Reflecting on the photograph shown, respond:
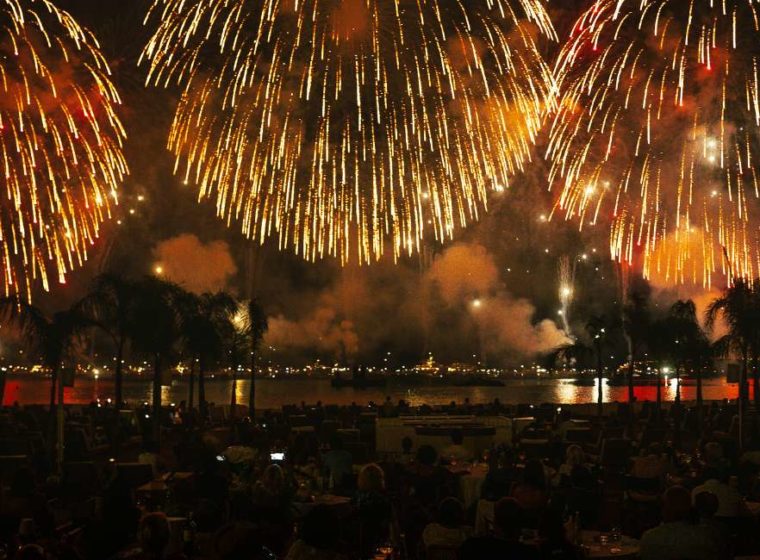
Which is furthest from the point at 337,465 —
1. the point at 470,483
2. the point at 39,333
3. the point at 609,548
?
the point at 39,333

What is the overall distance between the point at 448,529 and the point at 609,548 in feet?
5.76

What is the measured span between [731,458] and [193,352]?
2292cm

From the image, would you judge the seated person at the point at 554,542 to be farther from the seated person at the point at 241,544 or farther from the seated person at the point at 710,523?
the seated person at the point at 241,544

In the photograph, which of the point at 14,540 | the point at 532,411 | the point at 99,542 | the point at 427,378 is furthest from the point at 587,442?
the point at 427,378

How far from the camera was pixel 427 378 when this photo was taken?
174000mm

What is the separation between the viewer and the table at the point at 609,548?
8.89 metres

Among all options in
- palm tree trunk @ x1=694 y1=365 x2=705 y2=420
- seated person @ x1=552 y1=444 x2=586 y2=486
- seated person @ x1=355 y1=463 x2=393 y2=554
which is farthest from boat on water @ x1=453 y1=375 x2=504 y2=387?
seated person @ x1=355 y1=463 x2=393 y2=554

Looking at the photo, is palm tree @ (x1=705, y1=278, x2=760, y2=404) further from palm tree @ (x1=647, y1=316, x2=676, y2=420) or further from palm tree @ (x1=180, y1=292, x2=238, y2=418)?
palm tree @ (x1=180, y1=292, x2=238, y2=418)

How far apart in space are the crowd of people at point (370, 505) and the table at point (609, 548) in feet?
0.24

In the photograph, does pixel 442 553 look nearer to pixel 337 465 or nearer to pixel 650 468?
pixel 337 465

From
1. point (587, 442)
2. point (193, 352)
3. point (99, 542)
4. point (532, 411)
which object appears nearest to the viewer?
point (99, 542)

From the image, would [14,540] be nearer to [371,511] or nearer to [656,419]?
[371,511]

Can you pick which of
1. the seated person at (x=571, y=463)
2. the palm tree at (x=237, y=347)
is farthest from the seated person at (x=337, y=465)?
the palm tree at (x=237, y=347)

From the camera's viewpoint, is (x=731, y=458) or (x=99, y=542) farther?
(x=731, y=458)
